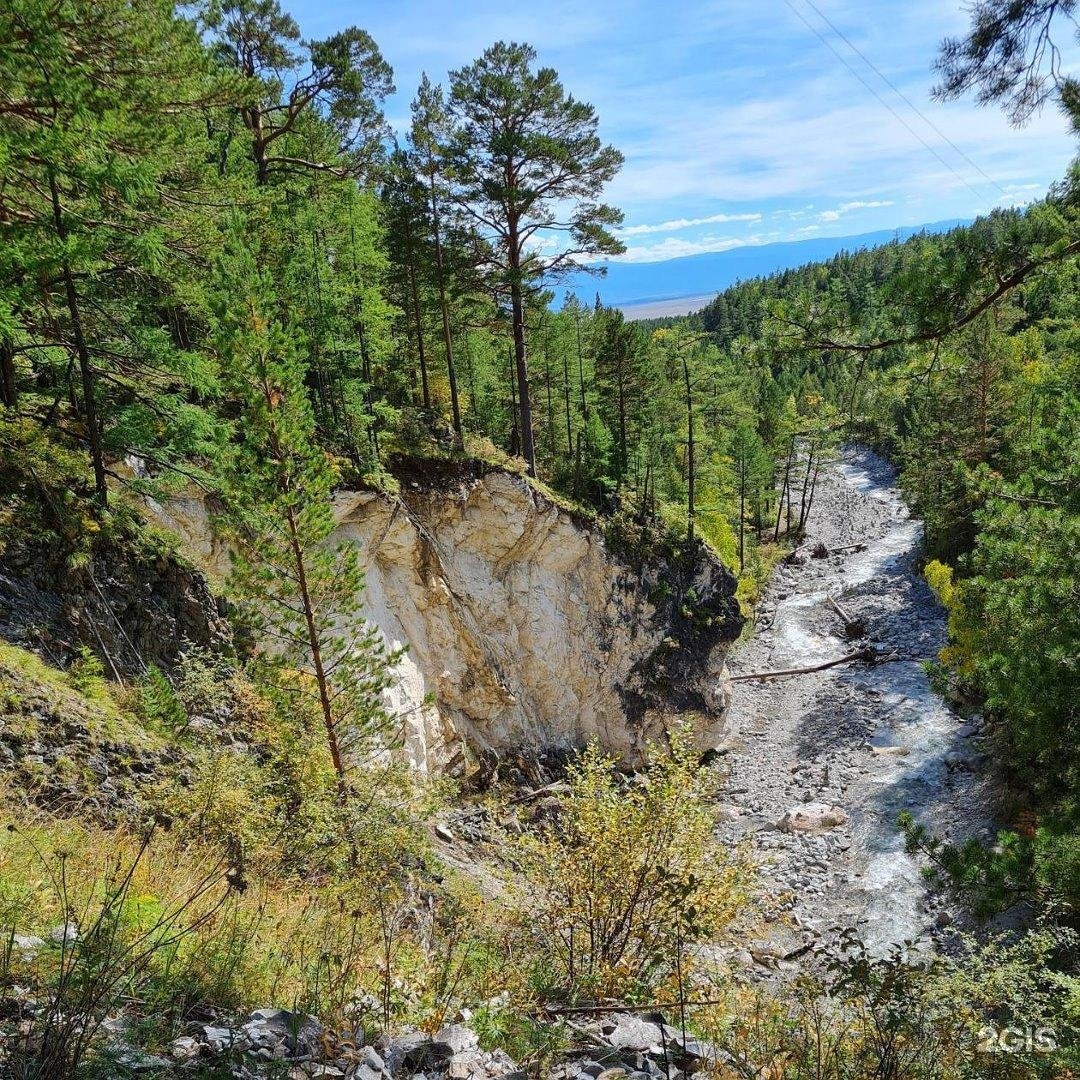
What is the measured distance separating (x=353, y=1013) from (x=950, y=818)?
21994mm

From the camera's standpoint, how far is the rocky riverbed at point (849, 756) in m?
18.3

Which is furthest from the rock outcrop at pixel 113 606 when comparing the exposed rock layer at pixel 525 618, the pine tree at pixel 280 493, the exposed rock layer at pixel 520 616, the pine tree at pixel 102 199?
the exposed rock layer at pixel 525 618

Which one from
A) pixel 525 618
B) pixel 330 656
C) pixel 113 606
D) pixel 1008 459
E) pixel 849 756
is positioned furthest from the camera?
pixel 849 756

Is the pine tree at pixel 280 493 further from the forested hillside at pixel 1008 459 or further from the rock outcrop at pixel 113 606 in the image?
the forested hillside at pixel 1008 459

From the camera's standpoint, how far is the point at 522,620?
23.5 metres

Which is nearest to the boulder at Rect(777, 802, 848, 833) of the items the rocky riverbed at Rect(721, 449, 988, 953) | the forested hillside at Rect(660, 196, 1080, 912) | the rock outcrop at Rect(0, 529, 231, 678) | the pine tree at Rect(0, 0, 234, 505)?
the rocky riverbed at Rect(721, 449, 988, 953)

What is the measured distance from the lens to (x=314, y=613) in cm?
1010

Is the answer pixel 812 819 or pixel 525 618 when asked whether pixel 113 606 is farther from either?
pixel 812 819

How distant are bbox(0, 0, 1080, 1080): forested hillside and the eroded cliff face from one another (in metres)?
0.65

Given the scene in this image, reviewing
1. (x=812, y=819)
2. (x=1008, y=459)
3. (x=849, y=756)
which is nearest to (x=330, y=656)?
(x=812, y=819)

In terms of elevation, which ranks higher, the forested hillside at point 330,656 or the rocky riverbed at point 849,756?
the forested hillside at point 330,656

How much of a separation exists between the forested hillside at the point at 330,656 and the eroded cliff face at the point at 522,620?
649 millimetres

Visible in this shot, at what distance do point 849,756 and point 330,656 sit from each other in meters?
23.3

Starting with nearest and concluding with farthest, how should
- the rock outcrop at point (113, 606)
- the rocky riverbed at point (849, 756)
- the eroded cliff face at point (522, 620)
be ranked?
the rock outcrop at point (113, 606) → the rocky riverbed at point (849, 756) → the eroded cliff face at point (522, 620)
